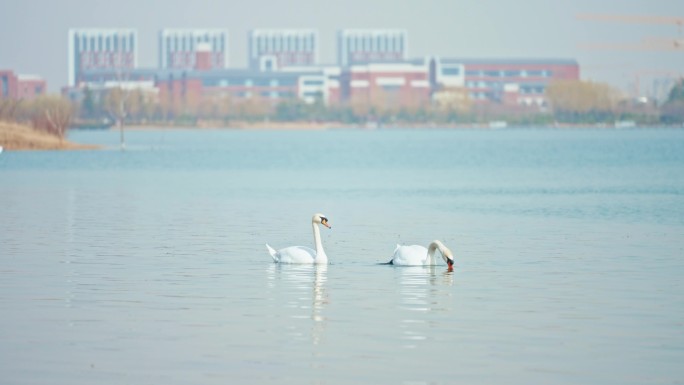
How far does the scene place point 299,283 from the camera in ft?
68.1

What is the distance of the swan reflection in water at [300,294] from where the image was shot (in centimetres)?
1666

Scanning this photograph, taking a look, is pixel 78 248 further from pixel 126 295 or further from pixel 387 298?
pixel 387 298

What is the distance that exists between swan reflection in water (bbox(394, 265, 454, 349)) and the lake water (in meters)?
0.04

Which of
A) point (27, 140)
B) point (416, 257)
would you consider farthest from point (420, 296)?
point (27, 140)

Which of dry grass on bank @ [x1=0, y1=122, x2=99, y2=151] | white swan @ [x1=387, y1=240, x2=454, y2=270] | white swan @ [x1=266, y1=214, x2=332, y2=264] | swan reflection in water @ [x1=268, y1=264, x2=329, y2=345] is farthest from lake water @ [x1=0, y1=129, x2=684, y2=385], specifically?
dry grass on bank @ [x1=0, y1=122, x2=99, y2=151]

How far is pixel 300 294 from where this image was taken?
19469 mm

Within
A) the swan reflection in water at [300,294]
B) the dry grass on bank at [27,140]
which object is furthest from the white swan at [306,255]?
the dry grass on bank at [27,140]

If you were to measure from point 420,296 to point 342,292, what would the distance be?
1089 mm

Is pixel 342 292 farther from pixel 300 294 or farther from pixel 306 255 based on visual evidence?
pixel 306 255

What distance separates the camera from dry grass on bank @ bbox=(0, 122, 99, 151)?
84.8 metres

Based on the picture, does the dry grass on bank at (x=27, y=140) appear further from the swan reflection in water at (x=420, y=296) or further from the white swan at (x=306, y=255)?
the swan reflection in water at (x=420, y=296)

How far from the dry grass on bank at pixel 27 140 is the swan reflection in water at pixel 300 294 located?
63.7 meters

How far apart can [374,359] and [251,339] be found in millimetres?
1718

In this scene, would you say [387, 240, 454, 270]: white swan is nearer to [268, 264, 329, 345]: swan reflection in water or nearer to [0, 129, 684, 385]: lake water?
[0, 129, 684, 385]: lake water
